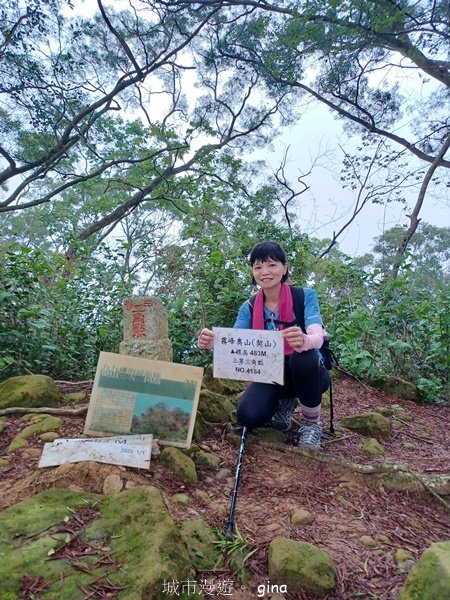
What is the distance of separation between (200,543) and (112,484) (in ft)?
1.56

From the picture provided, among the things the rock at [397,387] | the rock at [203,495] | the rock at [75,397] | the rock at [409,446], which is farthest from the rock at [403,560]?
the rock at [397,387]

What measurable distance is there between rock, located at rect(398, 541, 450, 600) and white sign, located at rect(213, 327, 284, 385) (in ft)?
3.06

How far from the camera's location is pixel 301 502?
1.90 metres

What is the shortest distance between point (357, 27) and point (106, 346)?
682 cm

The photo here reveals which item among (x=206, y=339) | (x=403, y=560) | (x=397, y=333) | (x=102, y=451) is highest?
(x=397, y=333)

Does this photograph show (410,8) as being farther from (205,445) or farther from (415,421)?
(205,445)

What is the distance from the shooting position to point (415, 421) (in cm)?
351

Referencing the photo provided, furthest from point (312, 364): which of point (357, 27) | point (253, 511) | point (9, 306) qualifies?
point (357, 27)

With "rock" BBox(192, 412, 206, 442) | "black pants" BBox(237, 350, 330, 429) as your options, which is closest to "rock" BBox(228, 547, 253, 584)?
"black pants" BBox(237, 350, 330, 429)

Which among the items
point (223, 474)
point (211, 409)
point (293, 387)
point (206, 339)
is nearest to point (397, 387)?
point (293, 387)

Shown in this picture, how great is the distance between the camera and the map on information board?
210 centimetres

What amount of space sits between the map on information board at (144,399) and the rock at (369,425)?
1471 mm

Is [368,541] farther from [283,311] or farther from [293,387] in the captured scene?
[283,311]

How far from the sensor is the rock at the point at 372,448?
2.53m
